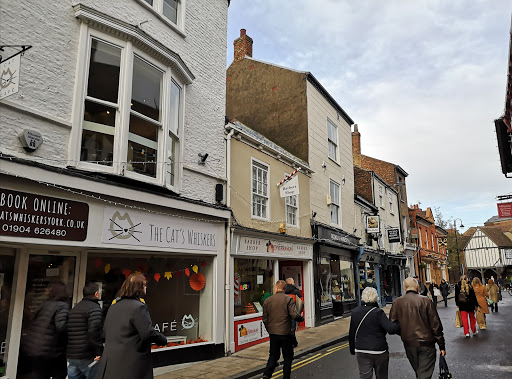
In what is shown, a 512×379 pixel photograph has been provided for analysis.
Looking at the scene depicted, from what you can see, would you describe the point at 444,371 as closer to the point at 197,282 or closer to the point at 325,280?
the point at 197,282

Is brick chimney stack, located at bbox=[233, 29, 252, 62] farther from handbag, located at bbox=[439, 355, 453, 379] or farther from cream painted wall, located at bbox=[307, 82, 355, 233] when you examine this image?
handbag, located at bbox=[439, 355, 453, 379]

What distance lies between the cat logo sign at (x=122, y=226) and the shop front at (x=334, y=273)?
333 inches

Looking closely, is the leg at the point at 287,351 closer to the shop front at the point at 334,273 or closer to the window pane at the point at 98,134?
the window pane at the point at 98,134

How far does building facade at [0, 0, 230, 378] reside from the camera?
5441 millimetres

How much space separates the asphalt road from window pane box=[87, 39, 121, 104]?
6046mm

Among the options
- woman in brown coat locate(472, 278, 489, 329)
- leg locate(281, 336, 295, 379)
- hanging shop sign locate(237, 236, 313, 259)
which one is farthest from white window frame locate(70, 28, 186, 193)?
woman in brown coat locate(472, 278, 489, 329)

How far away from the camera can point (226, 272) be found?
9141 mm

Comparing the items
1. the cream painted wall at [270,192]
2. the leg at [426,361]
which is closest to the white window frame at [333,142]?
the cream painted wall at [270,192]

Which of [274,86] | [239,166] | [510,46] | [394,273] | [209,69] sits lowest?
[394,273]

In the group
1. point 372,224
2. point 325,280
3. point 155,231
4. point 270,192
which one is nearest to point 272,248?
point 270,192

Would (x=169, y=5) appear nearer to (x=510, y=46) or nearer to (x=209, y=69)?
(x=209, y=69)

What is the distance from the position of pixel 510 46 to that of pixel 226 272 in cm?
983

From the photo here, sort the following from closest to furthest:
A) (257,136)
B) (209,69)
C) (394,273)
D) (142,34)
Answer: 1. (142,34)
2. (209,69)
3. (257,136)
4. (394,273)

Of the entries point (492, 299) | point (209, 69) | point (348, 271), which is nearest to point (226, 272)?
point (209, 69)
